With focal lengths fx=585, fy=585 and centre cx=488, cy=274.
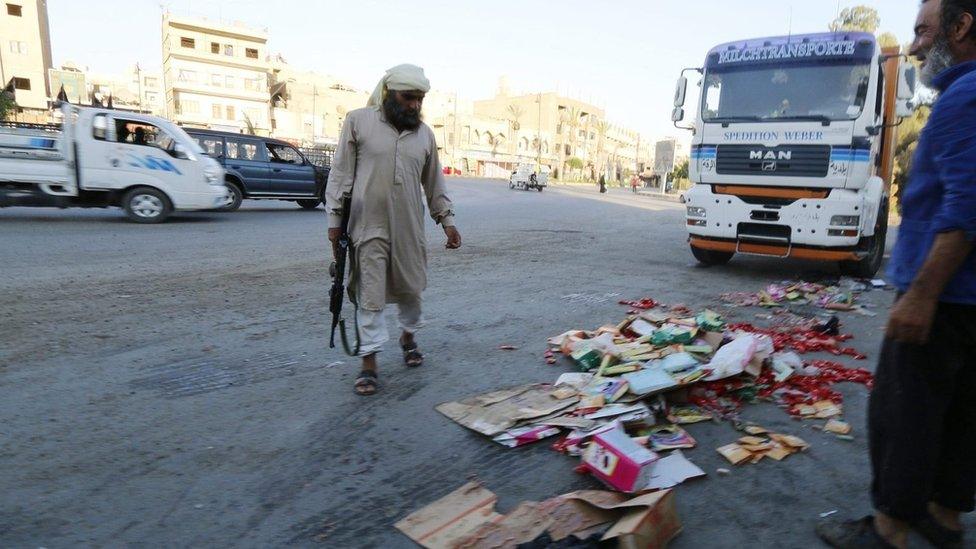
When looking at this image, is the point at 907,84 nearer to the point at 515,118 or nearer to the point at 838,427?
the point at 838,427

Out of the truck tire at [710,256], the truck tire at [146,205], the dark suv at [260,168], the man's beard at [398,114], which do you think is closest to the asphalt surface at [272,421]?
the man's beard at [398,114]

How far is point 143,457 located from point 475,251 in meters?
6.95

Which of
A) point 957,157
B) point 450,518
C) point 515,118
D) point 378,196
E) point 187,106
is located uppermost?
point 515,118

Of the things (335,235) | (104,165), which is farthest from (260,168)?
(335,235)

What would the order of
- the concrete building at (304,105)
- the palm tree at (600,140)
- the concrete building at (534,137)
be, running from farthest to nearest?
the palm tree at (600,140)
the concrete building at (534,137)
the concrete building at (304,105)

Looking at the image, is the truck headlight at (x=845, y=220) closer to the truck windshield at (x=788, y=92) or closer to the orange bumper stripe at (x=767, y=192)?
the orange bumper stripe at (x=767, y=192)

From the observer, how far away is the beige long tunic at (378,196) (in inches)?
130

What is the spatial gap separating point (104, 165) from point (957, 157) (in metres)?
12.0

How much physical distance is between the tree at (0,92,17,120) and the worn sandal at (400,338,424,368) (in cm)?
2847

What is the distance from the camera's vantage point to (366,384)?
341 cm

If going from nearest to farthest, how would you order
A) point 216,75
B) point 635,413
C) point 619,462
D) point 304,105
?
point 619,462
point 635,413
point 216,75
point 304,105

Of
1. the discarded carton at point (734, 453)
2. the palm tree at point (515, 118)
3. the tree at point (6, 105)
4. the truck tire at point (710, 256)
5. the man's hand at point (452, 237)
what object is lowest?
the discarded carton at point (734, 453)

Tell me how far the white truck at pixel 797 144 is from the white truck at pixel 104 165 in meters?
9.06

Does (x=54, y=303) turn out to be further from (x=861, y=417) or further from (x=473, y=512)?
(x=861, y=417)
